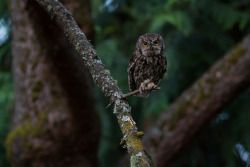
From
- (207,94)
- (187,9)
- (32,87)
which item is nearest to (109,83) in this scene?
(32,87)

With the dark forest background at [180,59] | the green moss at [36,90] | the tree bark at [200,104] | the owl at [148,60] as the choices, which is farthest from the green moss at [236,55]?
the green moss at [36,90]

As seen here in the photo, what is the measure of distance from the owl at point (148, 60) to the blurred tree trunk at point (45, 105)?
3.73 feet

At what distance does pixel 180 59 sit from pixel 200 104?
0.61 m

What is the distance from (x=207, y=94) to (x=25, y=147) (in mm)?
1923

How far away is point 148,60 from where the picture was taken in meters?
2.67

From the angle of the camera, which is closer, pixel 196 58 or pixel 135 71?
pixel 135 71

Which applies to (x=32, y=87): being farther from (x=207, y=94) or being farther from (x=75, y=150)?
(x=207, y=94)

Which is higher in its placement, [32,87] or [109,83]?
[32,87]

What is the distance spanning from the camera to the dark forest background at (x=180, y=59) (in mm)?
4695

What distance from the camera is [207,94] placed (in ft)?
14.2

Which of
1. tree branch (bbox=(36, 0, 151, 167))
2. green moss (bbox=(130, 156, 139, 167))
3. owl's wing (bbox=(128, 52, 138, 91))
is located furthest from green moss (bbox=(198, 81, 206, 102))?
green moss (bbox=(130, 156, 139, 167))

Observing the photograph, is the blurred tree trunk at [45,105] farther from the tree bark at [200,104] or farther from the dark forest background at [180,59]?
the tree bark at [200,104]

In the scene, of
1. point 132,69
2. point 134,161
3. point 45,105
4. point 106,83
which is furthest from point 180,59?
point 134,161

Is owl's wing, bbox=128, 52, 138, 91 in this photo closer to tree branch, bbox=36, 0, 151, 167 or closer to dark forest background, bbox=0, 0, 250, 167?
tree branch, bbox=36, 0, 151, 167
